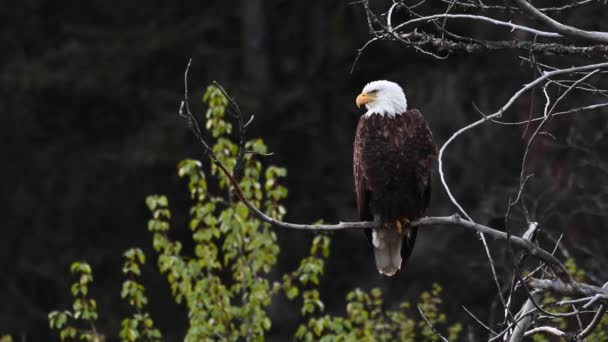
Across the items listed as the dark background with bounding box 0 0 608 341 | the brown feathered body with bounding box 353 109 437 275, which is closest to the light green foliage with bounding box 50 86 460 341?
the brown feathered body with bounding box 353 109 437 275

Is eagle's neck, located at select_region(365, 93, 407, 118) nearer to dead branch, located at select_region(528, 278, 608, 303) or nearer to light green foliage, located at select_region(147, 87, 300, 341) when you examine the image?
light green foliage, located at select_region(147, 87, 300, 341)

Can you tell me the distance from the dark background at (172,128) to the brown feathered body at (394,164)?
808 cm

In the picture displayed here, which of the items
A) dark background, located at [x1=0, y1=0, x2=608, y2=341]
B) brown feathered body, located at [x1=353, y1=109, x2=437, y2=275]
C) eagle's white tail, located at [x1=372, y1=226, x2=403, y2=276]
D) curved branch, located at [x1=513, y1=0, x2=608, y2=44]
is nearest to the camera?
curved branch, located at [x1=513, y1=0, x2=608, y2=44]

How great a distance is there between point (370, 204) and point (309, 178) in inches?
384

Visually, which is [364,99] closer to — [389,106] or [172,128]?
[389,106]

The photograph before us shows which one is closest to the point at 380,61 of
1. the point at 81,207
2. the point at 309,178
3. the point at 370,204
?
the point at 309,178

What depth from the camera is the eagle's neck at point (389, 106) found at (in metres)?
6.54

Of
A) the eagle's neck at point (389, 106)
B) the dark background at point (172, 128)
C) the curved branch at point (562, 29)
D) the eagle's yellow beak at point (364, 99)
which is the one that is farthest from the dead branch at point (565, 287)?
the dark background at point (172, 128)

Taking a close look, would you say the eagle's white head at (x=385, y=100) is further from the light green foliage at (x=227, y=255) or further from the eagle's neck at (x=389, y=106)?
the light green foliage at (x=227, y=255)

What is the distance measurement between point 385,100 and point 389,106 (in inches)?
1.5

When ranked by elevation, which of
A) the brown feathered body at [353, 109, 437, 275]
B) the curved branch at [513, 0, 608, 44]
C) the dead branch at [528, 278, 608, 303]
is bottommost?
the dead branch at [528, 278, 608, 303]

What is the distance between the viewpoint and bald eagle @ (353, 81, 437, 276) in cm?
649

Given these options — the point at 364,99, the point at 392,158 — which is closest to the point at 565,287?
the point at 392,158

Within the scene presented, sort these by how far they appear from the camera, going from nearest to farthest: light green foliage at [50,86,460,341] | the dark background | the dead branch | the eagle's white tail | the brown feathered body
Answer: the dead branch, the brown feathered body, light green foliage at [50,86,460,341], the eagle's white tail, the dark background
